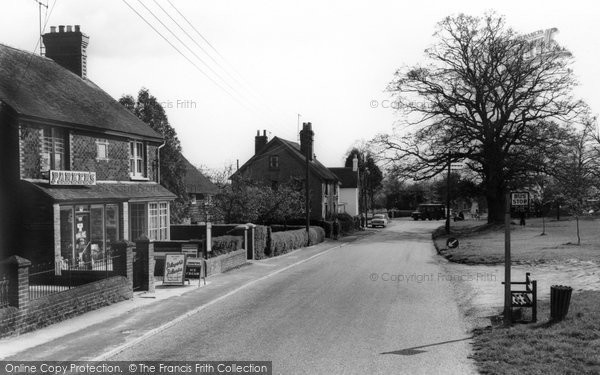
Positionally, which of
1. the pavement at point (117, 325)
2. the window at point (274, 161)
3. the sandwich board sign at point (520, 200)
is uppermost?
the window at point (274, 161)

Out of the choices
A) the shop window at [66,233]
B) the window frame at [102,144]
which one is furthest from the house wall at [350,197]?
the shop window at [66,233]

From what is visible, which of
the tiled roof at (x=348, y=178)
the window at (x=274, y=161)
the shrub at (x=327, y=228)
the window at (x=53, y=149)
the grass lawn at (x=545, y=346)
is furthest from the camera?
the tiled roof at (x=348, y=178)

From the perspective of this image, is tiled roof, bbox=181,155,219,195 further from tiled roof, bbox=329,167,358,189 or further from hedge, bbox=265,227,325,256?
tiled roof, bbox=329,167,358,189

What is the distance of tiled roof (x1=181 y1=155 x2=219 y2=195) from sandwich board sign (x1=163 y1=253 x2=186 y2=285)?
2963cm

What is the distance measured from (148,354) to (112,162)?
50.8 feet

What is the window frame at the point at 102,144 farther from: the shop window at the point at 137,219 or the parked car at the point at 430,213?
the parked car at the point at 430,213

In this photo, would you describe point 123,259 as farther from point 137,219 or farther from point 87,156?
point 137,219

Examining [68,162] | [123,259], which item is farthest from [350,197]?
[123,259]

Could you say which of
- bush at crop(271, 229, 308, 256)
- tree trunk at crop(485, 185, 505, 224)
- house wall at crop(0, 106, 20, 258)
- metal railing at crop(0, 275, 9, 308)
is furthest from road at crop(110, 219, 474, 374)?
tree trunk at crop(485, 185, 505, 224)

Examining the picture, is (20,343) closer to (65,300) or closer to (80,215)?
(65,300)

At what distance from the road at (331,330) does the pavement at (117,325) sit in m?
0.42

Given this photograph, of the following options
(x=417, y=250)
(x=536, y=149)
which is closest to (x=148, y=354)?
(x=417, y=250)

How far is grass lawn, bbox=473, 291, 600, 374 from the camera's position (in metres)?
9.32

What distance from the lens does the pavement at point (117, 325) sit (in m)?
11.0
